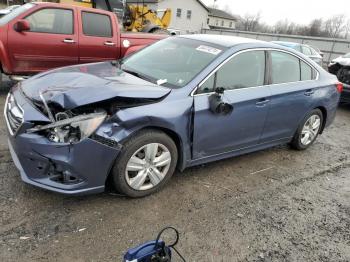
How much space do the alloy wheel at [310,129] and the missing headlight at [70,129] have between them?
3.45 meters

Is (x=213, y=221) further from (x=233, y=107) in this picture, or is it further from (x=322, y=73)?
(x=322, y=73)

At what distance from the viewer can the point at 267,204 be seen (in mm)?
3697

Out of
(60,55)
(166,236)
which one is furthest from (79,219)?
(60,55)

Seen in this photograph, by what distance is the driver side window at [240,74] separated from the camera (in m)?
3.73

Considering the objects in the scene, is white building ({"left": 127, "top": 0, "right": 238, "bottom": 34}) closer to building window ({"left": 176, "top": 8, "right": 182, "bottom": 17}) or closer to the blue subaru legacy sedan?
building window ({"left": 176, "top": 8, "right": 182, "bottom": 17})

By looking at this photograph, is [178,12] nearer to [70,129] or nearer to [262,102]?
[262,102]

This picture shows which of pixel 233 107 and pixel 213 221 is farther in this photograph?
pixel 233 107

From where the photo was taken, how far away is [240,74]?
403 cm

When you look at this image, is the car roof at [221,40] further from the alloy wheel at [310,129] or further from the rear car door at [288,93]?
the alloy wheel at [310,129]

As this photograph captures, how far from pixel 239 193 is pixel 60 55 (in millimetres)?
4574

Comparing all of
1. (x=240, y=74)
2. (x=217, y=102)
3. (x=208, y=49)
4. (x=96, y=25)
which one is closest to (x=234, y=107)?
(x=217, y=102)

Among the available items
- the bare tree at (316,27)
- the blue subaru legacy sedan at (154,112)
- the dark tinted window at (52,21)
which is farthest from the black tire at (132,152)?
the bare tree at (316,27)

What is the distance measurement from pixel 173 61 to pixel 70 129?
166 cm

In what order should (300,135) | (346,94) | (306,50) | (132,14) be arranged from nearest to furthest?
(300,135), (346,94), (132,14), (306,50)
